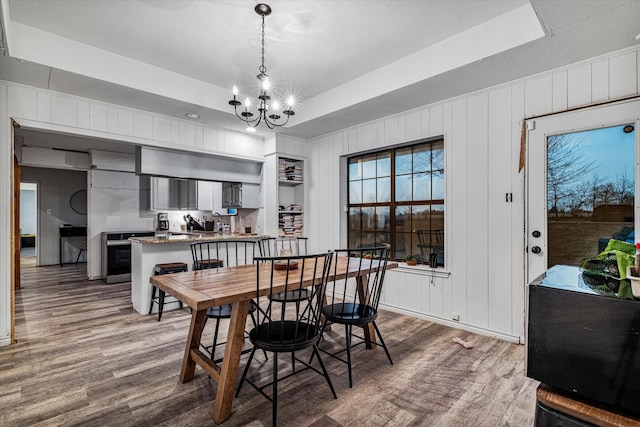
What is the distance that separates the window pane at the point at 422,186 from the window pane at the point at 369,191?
64 centimetres

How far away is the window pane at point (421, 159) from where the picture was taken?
12.7 ft

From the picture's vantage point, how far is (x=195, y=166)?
4508 mm

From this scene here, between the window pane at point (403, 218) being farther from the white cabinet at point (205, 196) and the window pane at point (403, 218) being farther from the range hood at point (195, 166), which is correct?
the white cabinet at point (205, 196)

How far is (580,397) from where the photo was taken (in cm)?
85

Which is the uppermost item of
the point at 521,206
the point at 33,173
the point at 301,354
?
the point at 33,173

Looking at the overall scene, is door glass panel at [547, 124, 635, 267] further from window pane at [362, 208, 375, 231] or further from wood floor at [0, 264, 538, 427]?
window pane at [362, 208, 375, 231]

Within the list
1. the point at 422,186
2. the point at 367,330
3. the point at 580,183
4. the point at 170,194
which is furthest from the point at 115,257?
the point at 580,183

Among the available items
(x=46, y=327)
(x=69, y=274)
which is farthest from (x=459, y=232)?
(x=69, y=274)

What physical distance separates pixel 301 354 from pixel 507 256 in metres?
2.17

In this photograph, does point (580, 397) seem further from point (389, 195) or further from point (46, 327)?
point (46, 327)

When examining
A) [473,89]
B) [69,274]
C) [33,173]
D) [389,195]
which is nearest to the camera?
[473,89]

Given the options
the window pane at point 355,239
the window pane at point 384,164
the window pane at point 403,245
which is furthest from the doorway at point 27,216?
the window pane at point 403,245

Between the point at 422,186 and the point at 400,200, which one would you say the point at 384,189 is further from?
the point at 422,186

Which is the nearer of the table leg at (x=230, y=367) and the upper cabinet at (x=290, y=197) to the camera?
the table leg at (x=230, y=367)
